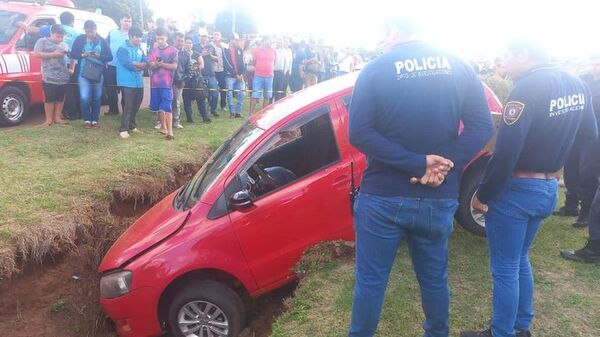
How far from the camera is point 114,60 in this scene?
8.86 metres

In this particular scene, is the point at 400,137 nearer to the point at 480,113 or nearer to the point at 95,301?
the point at 480,113

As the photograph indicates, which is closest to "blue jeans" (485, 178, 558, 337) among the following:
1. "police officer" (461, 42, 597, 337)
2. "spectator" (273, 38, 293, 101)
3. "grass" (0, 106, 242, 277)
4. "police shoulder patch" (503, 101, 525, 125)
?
"police officer" (461, 42, 597, 337)

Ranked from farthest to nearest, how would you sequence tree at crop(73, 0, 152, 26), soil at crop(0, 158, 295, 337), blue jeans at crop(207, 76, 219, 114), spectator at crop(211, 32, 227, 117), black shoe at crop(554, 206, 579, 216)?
tree at crop(73, 0, 152, 26) → spectator at crop(211, 32, 227, 117) → blue jeans at crop(207, 76, 219, 114) → black shoe at crop(554, 206, 579, 216) → soil at crop(0, 158, 295, 337)

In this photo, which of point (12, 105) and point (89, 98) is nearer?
point (89, 98)

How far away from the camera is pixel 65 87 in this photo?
8.40 metres

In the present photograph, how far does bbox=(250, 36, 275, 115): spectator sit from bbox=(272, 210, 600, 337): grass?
25.5 feet

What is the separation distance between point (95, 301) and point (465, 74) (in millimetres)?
4394

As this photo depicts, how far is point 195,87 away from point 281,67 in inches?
128

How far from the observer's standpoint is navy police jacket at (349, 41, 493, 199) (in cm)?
227

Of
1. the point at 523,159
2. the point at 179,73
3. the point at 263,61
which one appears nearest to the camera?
the point at 523,159

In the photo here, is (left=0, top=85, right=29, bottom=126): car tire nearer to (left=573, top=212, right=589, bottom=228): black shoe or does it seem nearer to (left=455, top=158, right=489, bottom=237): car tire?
(left=455, top=158, right=489, bottom=237): car tire

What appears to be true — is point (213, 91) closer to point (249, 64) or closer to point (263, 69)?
point (263, 69)

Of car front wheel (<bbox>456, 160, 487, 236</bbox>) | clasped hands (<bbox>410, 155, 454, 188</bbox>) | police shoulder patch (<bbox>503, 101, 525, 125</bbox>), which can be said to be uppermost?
police shoulder patch (<bbox>503, 101, 525, 125</bbox>)

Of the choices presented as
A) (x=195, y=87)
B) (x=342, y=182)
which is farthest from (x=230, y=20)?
(x=342, y=182)
